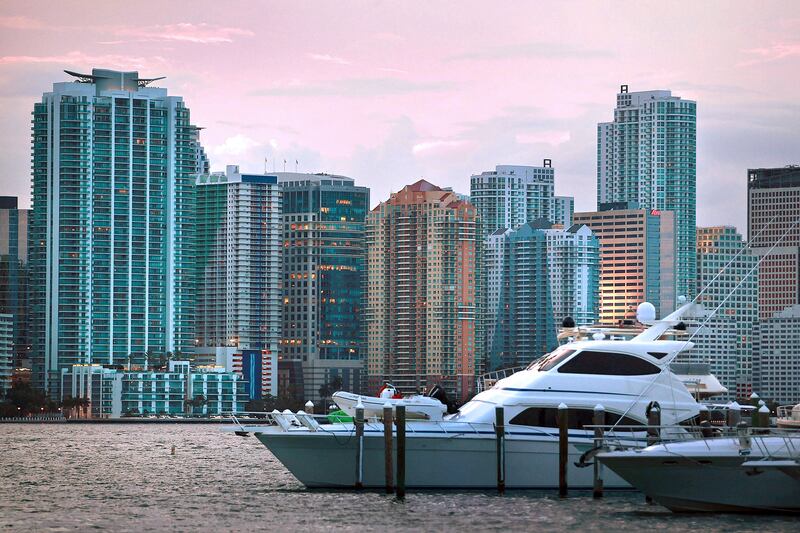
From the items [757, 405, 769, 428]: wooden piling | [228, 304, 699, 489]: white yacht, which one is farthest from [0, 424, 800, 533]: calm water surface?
[757, 405, 769, 428]: wooden piling

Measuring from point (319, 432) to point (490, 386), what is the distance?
7.31 meters

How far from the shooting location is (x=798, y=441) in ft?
129

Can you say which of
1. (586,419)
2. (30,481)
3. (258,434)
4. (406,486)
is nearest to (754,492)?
(586,419)

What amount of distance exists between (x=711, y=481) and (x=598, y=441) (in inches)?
168

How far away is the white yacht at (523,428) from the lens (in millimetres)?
45719

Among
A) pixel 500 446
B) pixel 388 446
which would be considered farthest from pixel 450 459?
pixel 388 446

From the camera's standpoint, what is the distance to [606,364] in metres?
46.9

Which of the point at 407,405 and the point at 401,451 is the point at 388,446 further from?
the point at 407,405

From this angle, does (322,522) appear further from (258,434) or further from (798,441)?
(798,441)

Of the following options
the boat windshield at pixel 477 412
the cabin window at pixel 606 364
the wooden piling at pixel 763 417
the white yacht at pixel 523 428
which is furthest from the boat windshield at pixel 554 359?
the wooden piling at pixel 763 417

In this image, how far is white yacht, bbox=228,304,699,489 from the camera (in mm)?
45719

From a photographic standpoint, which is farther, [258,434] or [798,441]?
[258,434]

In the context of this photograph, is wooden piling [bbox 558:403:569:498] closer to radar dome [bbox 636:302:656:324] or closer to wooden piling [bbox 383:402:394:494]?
wooden piling [bbox 383:402:394:494]

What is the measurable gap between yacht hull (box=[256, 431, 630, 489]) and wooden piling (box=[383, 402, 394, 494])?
69 cm
